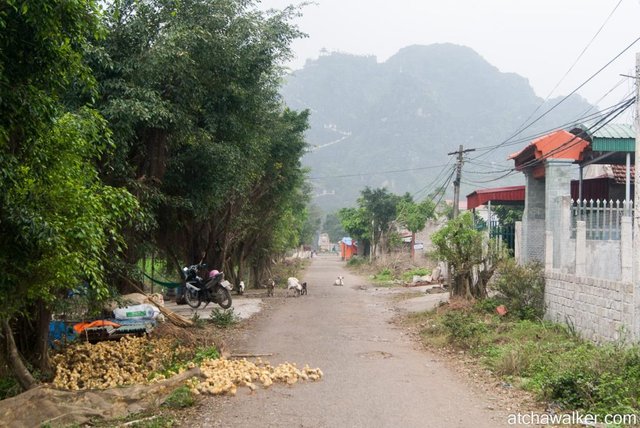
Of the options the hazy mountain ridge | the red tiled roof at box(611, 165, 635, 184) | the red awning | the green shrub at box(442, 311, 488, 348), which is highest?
the hazy mountain ridge

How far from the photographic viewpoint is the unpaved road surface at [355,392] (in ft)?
22.1

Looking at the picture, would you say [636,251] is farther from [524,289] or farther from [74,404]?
[74,404]

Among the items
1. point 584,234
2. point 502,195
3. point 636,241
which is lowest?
point 636,241

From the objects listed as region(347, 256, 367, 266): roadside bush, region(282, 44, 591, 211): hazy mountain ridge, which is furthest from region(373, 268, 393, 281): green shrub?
region(282, 44, 591, 211): hazy mountain ridge

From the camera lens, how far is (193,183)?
14.5 metres

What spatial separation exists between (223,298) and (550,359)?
415 inches

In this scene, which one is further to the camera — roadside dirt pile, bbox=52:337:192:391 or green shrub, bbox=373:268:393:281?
green shrub, bbox=373:268:393:281

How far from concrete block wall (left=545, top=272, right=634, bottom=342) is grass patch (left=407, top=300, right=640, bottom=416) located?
0.27m

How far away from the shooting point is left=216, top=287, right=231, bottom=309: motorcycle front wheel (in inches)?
684

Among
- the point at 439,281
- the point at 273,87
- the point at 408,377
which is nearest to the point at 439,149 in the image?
the point at 439,281

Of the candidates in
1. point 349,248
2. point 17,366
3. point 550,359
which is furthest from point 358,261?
point 17,366

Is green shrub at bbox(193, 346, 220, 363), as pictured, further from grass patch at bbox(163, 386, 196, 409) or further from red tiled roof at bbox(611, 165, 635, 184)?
red tiled roof at bbox(611, 165, 635, 184)

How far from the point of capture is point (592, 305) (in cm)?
1049

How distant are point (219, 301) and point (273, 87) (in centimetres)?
623
